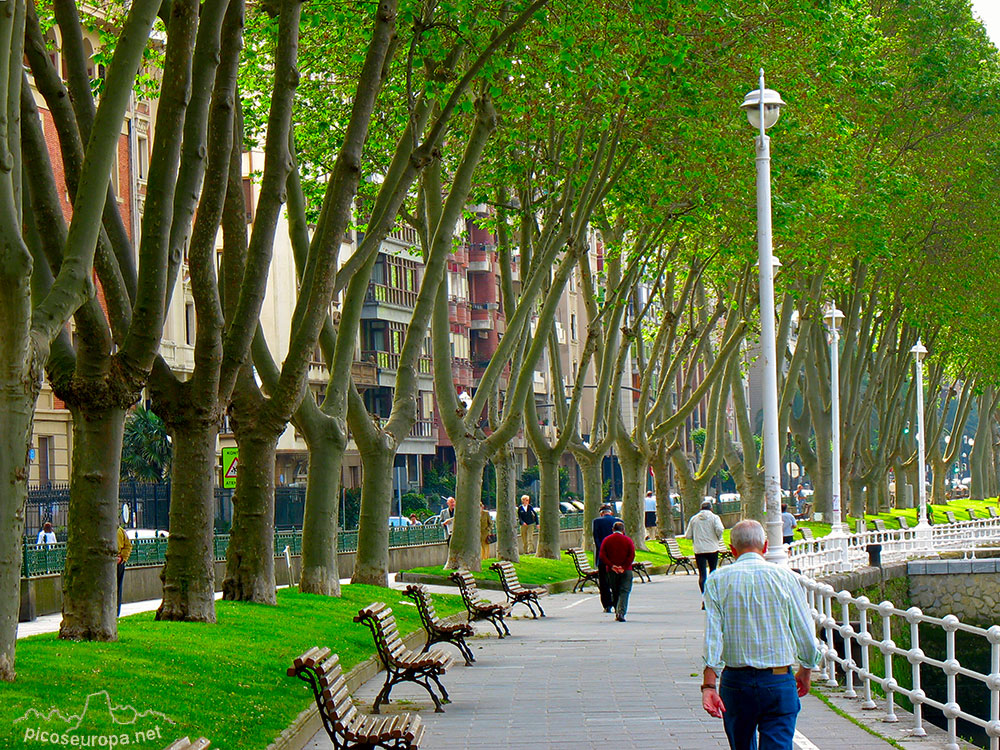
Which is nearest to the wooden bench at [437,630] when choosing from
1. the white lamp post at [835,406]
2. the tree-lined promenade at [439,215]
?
the tree-lined promenade at [439,215]

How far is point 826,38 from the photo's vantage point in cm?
2773

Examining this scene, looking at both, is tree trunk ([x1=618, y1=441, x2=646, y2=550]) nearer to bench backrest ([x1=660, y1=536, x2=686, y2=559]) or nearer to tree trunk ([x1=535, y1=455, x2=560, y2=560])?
bench backrest ([x1=660, y1=536, x2=686, y2=559])

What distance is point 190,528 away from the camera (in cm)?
1625

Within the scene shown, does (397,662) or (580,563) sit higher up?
(580,563)

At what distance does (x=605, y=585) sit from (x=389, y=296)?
1549 inches

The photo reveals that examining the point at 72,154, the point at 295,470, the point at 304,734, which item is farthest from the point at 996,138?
the point at 304,734

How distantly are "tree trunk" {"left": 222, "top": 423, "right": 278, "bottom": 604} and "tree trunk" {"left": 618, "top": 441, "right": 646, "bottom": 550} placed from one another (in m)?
22.1

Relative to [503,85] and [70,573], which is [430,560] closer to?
[503,85]

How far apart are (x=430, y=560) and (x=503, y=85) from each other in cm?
1774

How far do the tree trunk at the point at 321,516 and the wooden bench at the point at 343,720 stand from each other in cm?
1072

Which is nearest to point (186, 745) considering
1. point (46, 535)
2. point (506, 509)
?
point (46, 535)

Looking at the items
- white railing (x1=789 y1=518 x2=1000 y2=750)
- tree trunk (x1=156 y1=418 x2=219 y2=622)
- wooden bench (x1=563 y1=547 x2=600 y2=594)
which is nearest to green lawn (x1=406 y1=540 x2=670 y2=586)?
wooden bench (x1=563 y1=547 x2=600 y2=594)

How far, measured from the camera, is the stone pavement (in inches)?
471

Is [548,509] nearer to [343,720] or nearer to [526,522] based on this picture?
[526,522]
